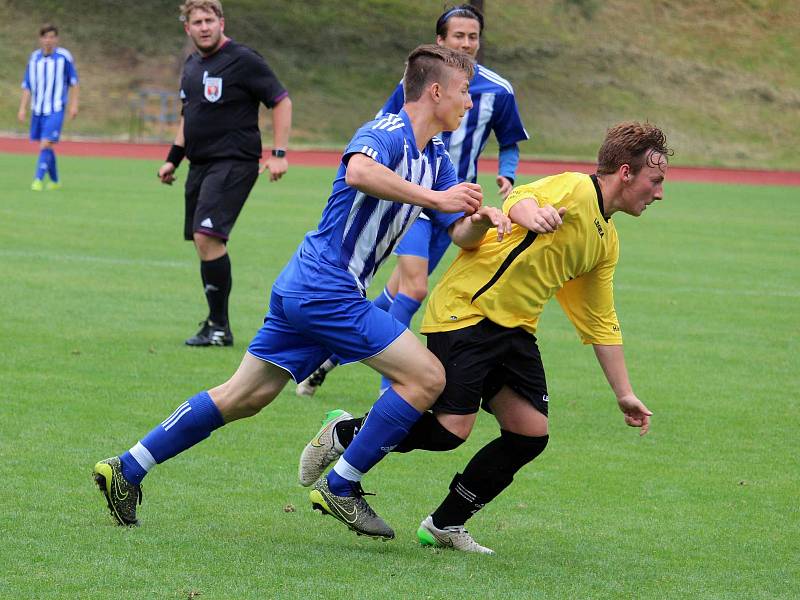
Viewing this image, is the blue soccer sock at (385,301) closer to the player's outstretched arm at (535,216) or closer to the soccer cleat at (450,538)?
the soccer cleat at (450,538)

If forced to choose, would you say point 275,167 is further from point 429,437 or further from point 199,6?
point 429,437

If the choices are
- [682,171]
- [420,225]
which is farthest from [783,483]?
[682,171]

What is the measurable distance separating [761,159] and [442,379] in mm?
37770

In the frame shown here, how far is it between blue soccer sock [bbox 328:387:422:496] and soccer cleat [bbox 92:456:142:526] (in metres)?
0.73

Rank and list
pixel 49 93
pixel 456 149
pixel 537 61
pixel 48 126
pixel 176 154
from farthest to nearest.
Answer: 1. pixel 537 61
2. pixel 49 93
3. pixel 48 126
4. pixel 176 154
5. pixel 456 149

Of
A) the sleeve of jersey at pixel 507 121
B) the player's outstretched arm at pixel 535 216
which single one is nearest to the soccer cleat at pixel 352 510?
the player's outstretched arm at pixel 535 216

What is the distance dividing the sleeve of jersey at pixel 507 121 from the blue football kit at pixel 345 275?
134 inches

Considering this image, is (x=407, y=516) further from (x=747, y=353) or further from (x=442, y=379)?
(x=747, y=353)

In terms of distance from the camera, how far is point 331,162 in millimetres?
31078

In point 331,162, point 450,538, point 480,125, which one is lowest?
point 331,162

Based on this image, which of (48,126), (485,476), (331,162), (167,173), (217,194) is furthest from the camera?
(331,162)

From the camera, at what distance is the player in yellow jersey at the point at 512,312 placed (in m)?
4.65

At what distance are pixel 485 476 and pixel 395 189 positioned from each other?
1129 mm

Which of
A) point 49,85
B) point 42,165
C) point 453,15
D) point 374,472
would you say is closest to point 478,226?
point 374,472
